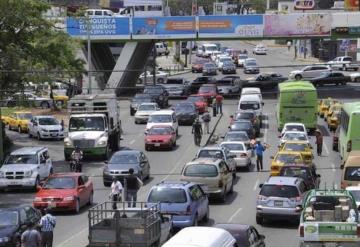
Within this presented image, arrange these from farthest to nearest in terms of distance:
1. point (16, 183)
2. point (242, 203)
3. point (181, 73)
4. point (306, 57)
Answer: point (306, 57)
point (181, 73)
point (16, 183)
point (242, 203)

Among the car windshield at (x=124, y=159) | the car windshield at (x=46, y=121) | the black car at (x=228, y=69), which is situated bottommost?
the black car at (x=228, y=69)

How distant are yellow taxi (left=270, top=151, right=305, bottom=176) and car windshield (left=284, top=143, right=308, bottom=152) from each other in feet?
8.98

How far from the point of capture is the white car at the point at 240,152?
40094mm

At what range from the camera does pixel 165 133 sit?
47.2m

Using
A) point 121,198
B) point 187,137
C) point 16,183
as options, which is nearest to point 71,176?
point 121,198

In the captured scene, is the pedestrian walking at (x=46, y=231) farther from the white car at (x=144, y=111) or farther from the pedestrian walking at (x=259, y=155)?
the white car at (x=144, y=111)

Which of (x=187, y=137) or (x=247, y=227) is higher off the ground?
(x=247, y=227)

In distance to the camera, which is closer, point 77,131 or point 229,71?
point 77,131

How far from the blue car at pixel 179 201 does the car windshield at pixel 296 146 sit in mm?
14492

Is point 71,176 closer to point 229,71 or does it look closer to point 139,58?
point 139,58

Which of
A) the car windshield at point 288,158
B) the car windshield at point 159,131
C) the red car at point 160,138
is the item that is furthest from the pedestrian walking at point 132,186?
the car windshield at point 159,131

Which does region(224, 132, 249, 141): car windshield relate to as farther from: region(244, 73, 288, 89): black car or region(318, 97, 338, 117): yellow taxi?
region(244, 73, 288, 89): black car

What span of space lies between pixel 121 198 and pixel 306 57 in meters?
96.8

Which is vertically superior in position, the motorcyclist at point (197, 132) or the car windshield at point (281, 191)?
the car windshield at point (281, 191)
